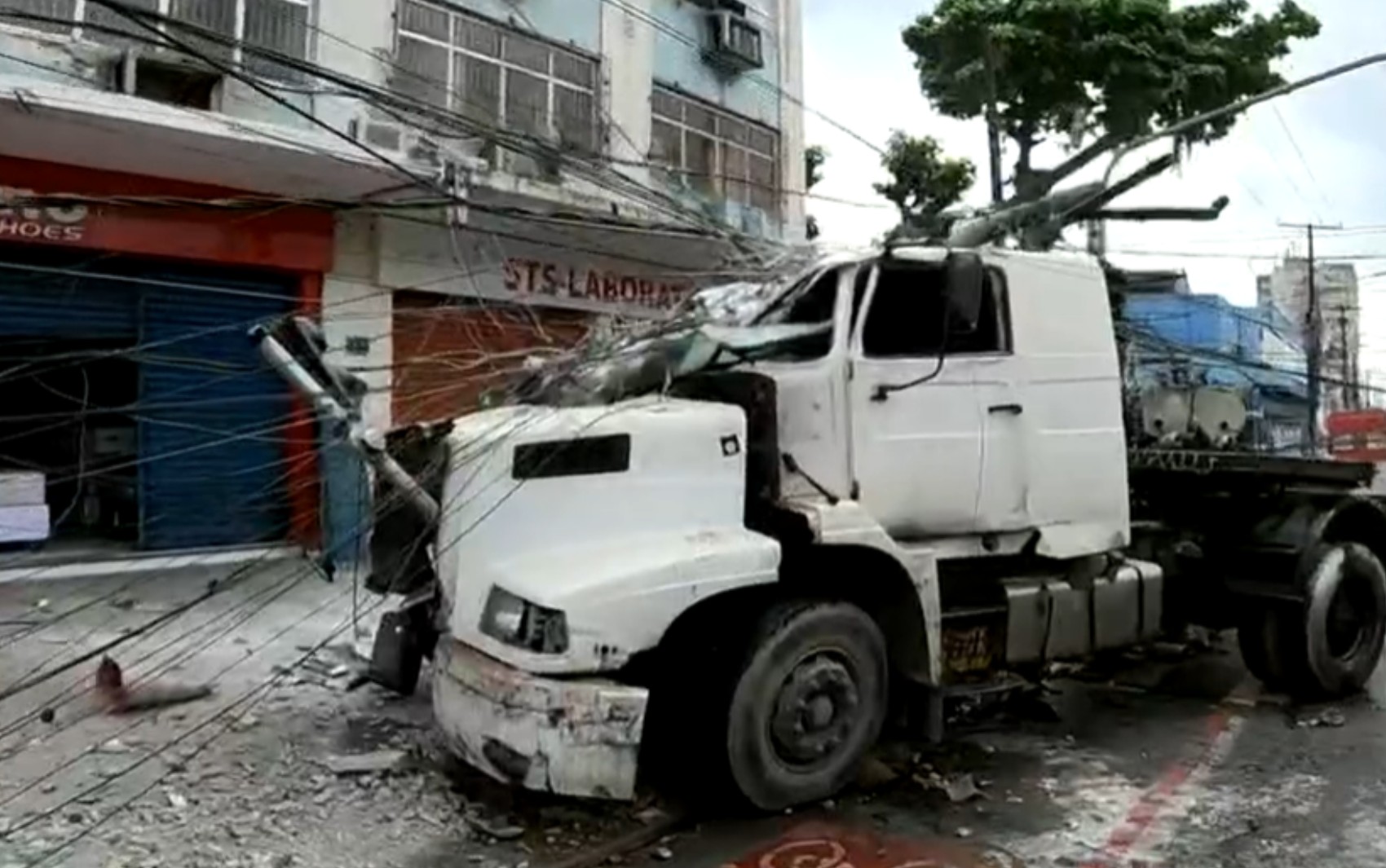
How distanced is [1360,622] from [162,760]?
7416 mm

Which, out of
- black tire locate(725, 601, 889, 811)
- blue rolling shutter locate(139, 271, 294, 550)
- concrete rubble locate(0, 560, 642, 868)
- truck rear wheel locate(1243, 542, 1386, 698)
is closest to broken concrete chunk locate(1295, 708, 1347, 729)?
truck rear wheel locate(1243, 542, 1386, 698)

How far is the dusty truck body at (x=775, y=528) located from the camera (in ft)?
15.5

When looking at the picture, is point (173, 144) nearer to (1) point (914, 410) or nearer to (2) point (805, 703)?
(1) point (914, 410)

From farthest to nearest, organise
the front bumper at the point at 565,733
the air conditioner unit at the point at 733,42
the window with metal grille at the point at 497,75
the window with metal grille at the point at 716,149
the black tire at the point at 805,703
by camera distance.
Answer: the air conditioner unit at the point at 733,42, the window with metal grille at the point at 716,149, the window with metal grille at the point at 497,75, the black tire at the point at 805,703, the front bumper at the point at 565,733

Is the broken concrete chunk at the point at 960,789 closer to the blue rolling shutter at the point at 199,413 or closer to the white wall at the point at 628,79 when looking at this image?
the blue rolling shutter at the point at 199,413

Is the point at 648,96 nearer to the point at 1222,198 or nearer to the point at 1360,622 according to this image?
the point at 1222,198

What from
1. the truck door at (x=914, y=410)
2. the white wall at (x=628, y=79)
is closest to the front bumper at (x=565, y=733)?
the truck door at (x=914, y=410)

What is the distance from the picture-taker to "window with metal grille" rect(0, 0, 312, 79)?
1027 centimetres

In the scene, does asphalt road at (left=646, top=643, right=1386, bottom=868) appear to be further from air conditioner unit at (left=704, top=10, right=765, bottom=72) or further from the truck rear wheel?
air conditioner unit at (left=704, top=10, right=765, bottom=72)

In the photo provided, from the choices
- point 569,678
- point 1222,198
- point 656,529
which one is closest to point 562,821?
point 569,678

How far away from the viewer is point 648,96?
15.2 metres

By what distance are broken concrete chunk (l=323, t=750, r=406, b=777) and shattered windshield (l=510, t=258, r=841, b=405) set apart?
6.28 feet

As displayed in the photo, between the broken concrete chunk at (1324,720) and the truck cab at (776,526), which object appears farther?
the broken concrete chunk at (1324,720)

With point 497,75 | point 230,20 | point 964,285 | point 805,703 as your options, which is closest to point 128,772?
point 805,703
